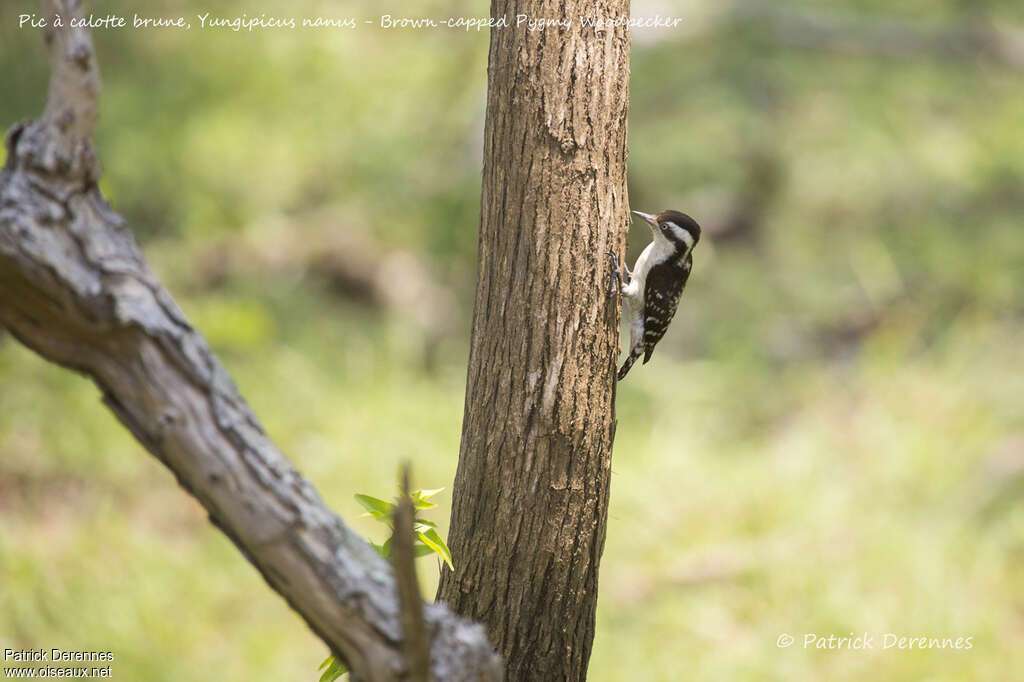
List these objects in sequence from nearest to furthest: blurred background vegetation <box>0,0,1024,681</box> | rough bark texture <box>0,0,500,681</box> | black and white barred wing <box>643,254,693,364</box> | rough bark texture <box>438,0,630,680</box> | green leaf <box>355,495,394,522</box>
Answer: rough bark texture <box>0,0,500,681</box>
green leaf <box>355,495,394,522</box>
rough bark texture <box>438,0,630,680</box>
black and white barred wing <box>643,254,693,364</box>
blurred background vegetation <box>0,0,1024,681</box>

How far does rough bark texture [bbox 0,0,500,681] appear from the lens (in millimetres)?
1553

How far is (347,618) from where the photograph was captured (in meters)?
1.67

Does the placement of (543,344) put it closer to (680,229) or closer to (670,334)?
(680,229)

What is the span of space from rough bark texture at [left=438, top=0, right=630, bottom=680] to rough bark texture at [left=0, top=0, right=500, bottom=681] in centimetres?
69

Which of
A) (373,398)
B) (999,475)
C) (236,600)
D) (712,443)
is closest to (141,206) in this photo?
(373,398)

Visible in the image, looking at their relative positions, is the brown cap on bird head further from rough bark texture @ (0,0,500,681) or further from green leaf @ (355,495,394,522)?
rough bark texture @ (0,0,500,681)

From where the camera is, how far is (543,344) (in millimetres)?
2338

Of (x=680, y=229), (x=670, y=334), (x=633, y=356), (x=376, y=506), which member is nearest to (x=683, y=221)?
(x=680, y=229)

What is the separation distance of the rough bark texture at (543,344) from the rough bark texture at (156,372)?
2.26 ft

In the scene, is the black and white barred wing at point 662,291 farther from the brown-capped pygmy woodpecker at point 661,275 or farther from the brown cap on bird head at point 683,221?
the brown cap on bird head at point 683,221

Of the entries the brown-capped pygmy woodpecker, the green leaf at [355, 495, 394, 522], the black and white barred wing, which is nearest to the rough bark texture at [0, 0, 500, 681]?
the green leaf at [355, 495, 394, 522]

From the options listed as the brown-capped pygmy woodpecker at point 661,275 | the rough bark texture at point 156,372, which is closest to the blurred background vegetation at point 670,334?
the brown-capped pygmy woodpecker at point 661,275

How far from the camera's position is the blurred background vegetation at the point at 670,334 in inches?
165

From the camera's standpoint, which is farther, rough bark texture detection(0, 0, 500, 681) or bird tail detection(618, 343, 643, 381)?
bird tail detection(618, 343, 643, 381)
